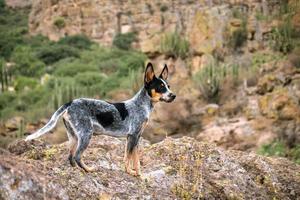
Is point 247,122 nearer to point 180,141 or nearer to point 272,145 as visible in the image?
point 272,145

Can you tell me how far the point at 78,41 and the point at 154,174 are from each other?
2257 inches

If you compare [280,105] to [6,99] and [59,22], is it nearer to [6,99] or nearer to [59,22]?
[6,99]

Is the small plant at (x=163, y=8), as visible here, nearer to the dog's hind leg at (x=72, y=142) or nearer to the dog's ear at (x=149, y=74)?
the dog's ear at (x=149, y=74)

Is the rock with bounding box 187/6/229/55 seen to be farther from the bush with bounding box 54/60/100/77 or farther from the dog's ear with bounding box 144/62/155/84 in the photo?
the dog's ear with bounding box 144/62/155/84

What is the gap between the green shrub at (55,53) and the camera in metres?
60.1

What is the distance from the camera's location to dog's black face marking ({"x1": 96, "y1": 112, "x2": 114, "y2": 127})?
6.45m

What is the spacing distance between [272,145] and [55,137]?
885 cm

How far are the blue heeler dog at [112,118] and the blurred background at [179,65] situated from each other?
9.97 meters

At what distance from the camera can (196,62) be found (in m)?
38.4

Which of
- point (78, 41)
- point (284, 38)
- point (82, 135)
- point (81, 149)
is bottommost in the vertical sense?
point (78, 41)

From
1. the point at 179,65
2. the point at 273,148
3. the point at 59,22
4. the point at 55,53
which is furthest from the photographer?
the point at 59,22

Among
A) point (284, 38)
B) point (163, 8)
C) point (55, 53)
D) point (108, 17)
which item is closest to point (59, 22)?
point (108, 17)

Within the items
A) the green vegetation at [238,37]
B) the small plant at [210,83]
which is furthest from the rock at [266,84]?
the green vegetation at [238,37]

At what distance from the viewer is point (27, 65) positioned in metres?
56.0
